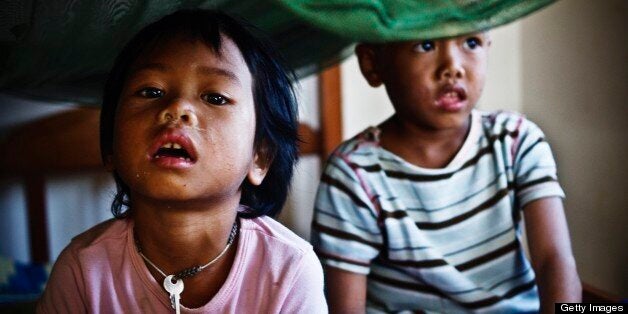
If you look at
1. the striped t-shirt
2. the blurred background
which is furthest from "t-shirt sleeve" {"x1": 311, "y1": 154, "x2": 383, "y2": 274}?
the blurred background

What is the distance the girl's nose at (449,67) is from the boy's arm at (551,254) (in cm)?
24

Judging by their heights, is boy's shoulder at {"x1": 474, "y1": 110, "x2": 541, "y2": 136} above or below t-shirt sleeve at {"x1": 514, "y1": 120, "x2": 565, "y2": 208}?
above

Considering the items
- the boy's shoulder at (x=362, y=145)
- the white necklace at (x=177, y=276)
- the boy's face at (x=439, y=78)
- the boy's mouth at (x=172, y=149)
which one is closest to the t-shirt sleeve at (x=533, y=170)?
the boy's face at (x=439, y=78)

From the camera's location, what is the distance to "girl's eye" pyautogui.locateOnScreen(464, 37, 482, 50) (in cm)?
111

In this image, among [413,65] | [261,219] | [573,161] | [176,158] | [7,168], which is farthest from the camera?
[573,161]

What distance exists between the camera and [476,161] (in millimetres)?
1179

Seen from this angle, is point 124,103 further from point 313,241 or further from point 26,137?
point 26,137

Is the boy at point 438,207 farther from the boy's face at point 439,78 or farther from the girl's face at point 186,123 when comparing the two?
the girl's face at point 186,123

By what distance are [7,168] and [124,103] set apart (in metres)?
0.96

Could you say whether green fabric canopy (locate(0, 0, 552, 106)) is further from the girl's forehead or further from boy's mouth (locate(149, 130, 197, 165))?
boy's mouth (locate(149, 130, 197, 165))

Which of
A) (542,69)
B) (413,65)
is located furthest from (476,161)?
(542,69)

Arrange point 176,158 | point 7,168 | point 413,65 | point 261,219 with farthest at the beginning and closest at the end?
1. point 7,168
2. point 413,65
3. point 261,219
4. point 176,158

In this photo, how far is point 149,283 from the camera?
2.89 feet

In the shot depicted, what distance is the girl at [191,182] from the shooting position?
0.80m
